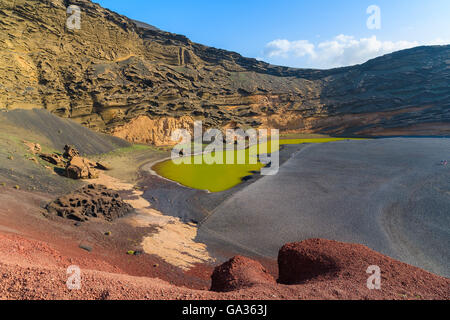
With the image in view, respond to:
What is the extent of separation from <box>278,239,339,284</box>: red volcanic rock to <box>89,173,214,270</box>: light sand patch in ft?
12.2

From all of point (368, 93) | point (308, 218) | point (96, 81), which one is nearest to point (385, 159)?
point (308, 218)

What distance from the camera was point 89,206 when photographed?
36.4 feet

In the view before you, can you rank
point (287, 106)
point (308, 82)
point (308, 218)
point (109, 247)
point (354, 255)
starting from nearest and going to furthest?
1. point (354, 255)
2. point (109, 247)
3. point (308, 218)
4. point (287, 106)
5. point (308, 82)

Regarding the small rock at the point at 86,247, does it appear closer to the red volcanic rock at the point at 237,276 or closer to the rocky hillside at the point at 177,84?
the red volcanic rock at the point at 237,276

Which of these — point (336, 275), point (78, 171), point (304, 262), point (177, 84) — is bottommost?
point (304, 262)

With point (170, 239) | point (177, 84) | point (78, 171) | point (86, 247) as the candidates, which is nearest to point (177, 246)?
point (170, 239)

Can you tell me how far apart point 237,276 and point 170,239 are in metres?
5.67

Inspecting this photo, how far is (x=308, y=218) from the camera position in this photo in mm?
11945

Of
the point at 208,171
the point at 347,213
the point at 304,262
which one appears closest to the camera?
the point at 304,262

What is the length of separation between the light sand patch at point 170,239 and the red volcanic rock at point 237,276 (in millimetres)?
3036

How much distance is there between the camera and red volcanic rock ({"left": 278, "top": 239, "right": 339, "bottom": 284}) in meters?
5.32

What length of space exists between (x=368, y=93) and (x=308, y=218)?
2232 inches

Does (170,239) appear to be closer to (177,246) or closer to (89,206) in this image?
(177,246)
